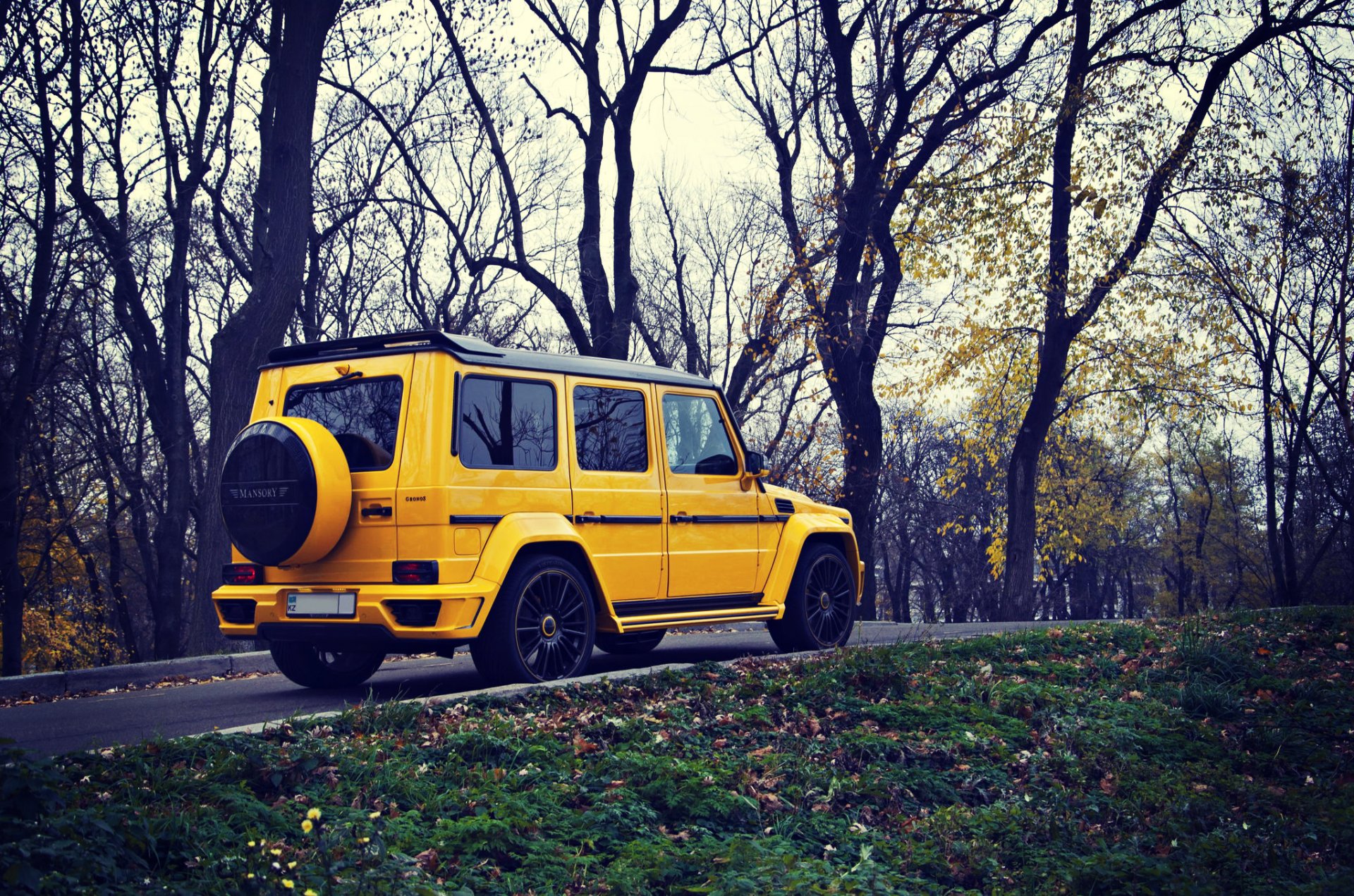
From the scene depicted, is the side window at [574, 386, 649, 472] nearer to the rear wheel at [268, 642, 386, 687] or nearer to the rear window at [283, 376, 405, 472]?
the rear window at [283, 376, 405, 472]

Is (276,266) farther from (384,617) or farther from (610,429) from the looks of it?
(384,617)

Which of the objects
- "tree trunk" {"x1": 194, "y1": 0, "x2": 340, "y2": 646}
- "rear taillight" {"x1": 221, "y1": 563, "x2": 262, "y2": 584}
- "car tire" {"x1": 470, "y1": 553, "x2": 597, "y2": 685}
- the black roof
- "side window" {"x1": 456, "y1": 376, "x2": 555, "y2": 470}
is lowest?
"car tire" {"x1": 470, "y1": 553, "x2": 597, "y2": 685}

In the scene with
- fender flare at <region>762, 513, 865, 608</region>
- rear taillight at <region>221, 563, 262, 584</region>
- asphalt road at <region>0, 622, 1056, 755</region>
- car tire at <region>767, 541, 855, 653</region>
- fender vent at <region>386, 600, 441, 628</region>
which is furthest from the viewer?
→ car tire at <region>767, 541, 855, 653</region>

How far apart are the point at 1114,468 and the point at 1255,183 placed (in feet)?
113

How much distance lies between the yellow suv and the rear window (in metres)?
0.01

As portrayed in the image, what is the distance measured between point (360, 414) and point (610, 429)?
1.76 metres

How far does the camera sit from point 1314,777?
19.8ft

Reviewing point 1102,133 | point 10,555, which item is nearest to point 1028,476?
point 1102,133

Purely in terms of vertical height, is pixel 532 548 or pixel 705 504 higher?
pixel 705 504

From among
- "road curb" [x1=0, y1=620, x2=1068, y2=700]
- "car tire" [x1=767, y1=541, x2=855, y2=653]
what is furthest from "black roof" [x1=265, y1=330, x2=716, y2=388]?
"road curb" [x1=0, y1=620, x2=1068, y2=700]

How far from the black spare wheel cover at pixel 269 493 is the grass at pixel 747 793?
1689mm

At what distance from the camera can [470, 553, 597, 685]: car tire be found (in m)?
6.94

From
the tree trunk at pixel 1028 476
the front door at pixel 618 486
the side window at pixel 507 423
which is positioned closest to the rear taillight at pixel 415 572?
the side window at pixel 507 423

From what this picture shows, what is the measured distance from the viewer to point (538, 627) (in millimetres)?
7184
